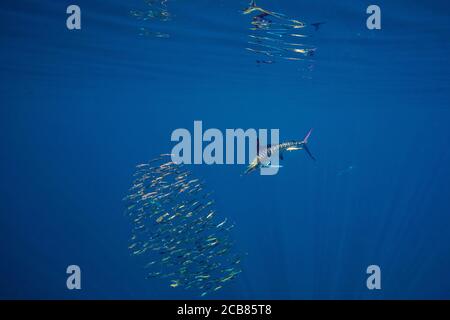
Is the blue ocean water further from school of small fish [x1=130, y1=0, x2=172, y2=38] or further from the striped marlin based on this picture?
the striped marlin

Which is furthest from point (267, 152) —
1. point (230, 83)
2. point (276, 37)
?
point (230, 83)

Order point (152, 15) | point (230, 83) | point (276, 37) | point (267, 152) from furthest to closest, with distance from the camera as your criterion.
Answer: point (230, 83), point (276, 37), point (152, 15), point (267, 152)

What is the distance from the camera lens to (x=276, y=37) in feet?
38.6

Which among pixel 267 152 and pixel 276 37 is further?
pixel 276 37

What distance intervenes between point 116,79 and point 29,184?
2262 inches

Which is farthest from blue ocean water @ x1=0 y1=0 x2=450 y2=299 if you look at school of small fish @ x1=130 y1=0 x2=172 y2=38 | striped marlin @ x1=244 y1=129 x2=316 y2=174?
striped marlin @ x1=244 y1=129 x2=316 y2=174

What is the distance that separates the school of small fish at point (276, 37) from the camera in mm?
10344

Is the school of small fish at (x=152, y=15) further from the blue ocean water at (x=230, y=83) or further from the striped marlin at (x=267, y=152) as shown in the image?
the striped marlin at (x=267, y=152)

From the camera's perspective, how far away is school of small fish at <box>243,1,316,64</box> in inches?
407

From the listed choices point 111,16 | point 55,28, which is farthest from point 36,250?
point 111,16

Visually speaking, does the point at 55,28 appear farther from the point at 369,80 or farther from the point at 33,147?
the point at 33,147

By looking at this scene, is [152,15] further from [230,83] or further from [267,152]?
[230,83]

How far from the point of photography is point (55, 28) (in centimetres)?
1213

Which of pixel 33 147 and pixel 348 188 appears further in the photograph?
pixel 33 147
